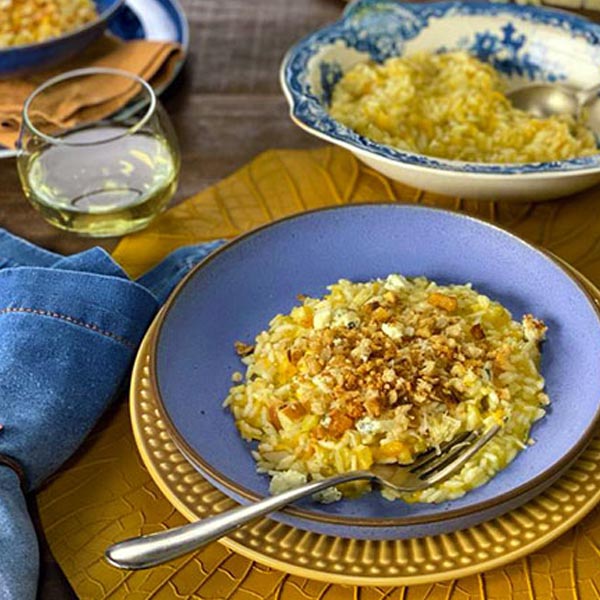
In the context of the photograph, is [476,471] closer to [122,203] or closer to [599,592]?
[599,592]

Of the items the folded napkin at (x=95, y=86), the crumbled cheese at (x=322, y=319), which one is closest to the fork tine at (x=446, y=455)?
the crumbled cheese at (x=322, y=319)

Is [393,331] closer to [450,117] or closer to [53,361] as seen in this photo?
[53,361]

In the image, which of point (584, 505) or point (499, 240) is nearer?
point (584, 505)

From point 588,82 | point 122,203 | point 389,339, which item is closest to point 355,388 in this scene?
point 389,339

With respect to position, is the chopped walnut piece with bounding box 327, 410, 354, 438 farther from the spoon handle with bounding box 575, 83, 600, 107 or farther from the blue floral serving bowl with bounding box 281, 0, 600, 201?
the spoon handle with bounding box 575, 83, 600, 107

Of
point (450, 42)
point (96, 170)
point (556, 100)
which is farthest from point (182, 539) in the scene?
point (450, 42)

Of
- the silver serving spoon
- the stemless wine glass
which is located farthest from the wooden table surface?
the silver serving spoon
